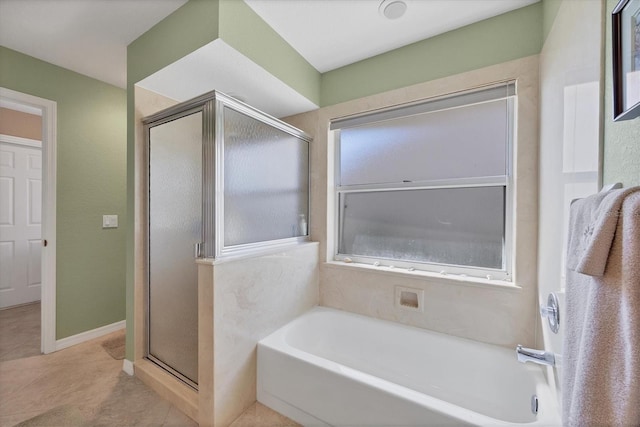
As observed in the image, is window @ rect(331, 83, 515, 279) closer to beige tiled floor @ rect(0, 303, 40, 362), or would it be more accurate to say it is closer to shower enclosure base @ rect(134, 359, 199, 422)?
shower enclosure base @ rect(134, 359, 199, 422)

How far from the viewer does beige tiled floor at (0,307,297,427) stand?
142 centimetres

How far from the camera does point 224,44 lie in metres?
1.36

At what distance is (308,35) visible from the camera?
67.0 inches

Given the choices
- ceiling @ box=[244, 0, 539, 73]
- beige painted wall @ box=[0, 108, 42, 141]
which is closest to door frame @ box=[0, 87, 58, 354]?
beige painted wall @ box=[0, 108, 42, 141]

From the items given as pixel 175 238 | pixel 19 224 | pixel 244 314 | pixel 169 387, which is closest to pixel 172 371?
pixel 169 387

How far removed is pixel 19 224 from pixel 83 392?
282cm

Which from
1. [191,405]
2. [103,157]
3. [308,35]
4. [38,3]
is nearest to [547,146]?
[308,35]

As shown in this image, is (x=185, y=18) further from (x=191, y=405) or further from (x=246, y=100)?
(x=191, y=405)

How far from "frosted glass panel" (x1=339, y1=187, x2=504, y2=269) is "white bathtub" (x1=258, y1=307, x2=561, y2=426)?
0.54 metres

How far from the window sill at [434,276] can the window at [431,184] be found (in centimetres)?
7

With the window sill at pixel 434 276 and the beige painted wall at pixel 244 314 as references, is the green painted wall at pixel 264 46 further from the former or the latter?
the window sill at pixel 434 276

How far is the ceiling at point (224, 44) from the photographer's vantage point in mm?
1462

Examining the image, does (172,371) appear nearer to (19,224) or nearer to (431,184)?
(431,184)

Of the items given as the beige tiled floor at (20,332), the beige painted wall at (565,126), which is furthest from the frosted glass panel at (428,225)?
the beige tiled floor at (20,332)
